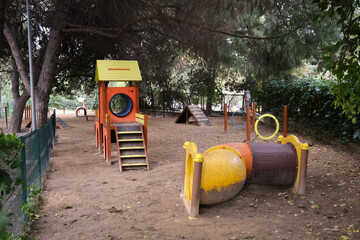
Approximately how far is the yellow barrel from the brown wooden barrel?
0.42 meters

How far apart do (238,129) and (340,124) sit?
5.94m

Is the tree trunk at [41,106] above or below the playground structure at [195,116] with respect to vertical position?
above

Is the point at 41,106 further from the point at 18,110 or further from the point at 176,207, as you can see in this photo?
the point at 176,207

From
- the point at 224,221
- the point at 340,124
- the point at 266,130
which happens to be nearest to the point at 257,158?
the point at 224,221

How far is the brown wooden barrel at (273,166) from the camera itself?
5.45 metres

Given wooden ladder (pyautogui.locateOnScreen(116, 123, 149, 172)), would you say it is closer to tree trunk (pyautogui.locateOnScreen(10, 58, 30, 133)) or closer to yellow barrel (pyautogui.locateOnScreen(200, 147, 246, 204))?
yellow barrel (pyautogui.locateOnScreen(200, 147, 246, 204))

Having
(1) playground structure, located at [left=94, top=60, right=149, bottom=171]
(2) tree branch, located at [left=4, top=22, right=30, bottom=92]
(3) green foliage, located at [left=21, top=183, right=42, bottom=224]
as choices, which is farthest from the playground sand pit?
(2) tree branch, located at [left=4, top=22, right=30, bottom=92]

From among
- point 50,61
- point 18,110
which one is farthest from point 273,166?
point 18,110

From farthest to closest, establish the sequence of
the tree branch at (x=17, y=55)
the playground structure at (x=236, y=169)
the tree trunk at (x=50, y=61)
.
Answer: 1. the tree branch at (x=17, y=55)
2. the tree trunk at (x=50, y=61)
3. the playground structure at (x=236, y=169)

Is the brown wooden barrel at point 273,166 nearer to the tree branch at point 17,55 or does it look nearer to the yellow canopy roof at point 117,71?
the yellow canopy roof at point 117,71

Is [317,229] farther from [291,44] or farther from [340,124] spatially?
[291,44]

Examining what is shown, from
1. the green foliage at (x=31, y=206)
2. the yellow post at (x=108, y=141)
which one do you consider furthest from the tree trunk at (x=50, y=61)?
the green foliage at (x=31, y=206)

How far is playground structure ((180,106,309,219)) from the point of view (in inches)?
187

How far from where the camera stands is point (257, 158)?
18.0ft
